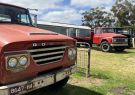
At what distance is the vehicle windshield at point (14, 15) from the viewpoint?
23.1 feet

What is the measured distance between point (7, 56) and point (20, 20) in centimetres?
277

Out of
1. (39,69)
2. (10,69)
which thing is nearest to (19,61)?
(10,69)

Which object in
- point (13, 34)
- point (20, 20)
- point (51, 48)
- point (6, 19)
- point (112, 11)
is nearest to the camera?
point (13, 34)

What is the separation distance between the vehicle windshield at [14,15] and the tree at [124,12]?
126 ft

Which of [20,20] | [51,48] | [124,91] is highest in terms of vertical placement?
[20,20]

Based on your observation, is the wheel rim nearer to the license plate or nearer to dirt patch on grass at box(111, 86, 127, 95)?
dirt patch on grass at box(111, 86, 127, 95)

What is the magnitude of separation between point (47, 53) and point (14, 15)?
7.10ft

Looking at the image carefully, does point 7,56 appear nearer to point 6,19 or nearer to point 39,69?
point 39,69

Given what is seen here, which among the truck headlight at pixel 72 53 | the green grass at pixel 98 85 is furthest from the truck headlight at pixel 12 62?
the green grass at pixel 98 85

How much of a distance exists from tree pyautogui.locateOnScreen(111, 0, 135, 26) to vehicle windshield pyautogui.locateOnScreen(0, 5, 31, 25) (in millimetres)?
38404

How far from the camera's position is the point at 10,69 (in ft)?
16.6

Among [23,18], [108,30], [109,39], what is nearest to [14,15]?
[23,18]

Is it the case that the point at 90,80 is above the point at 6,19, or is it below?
below

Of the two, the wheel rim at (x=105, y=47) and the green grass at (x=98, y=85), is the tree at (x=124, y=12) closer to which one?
the wheel rim at (x=105, y=47)
